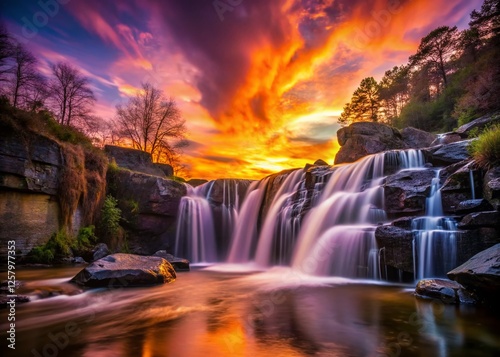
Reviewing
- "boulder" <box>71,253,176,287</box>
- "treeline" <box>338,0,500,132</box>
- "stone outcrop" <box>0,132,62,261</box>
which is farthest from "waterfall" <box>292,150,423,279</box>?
"treeline" <box>338,0,500,132</box>

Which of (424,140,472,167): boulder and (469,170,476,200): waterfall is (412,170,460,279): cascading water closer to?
(469,170,476,200): waterfall

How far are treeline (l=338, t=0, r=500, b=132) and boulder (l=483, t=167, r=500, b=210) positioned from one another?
18.9m

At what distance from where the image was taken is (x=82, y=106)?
22.8 m

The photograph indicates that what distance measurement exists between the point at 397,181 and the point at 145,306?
9.40 m

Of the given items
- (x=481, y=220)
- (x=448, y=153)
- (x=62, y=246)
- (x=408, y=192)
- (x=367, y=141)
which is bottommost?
(x=62, y=246)

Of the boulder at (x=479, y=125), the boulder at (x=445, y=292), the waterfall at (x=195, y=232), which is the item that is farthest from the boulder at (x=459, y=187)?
the waterfall at (x=195, y=232)

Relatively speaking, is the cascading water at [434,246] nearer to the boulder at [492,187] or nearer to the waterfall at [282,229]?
the boulder at [492,187]

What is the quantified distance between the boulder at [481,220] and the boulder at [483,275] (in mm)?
1534

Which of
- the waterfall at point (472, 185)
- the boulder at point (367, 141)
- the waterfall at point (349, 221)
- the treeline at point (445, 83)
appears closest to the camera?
the waterfall at point (472, 185)

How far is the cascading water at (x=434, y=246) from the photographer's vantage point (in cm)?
724

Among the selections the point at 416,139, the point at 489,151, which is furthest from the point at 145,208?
the point at 416,139

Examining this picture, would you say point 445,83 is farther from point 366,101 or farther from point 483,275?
point 483,275

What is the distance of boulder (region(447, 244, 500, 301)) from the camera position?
191 inches

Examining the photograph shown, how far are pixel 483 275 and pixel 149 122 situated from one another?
3087cm
